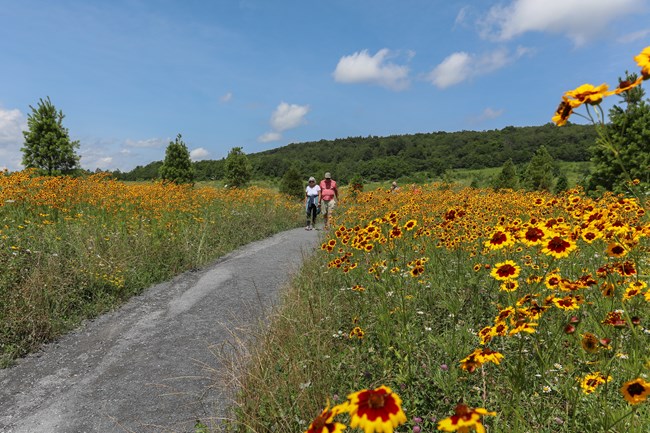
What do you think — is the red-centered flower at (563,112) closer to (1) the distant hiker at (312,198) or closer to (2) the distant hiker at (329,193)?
(2) the distant hiker at (329,193)

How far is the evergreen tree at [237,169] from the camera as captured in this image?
3056 centimetres

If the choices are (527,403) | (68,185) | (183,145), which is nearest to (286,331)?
(527,403)

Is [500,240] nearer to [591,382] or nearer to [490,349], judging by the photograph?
[591,382]

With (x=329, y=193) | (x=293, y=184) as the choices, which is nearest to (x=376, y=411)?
(x=329, y=193)

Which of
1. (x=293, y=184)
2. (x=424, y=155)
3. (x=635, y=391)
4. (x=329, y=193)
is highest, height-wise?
(x=424, y=155)

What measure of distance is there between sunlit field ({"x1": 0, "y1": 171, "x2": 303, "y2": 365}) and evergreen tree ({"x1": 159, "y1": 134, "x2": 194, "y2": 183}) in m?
10.6

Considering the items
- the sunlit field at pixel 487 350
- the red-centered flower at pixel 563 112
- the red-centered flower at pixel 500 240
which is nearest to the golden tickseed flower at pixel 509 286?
the sunlit field at pixel 487 350

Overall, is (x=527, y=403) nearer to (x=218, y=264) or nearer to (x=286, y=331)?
(x=286, y=331)

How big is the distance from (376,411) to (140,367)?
152 inches

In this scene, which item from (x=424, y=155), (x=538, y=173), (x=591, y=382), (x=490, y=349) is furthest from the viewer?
(x=424, y=155)

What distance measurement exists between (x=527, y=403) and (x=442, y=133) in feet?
301

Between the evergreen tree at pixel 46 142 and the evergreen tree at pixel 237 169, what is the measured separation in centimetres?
1565

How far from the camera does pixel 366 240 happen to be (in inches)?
139

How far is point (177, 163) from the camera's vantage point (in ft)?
72.5
